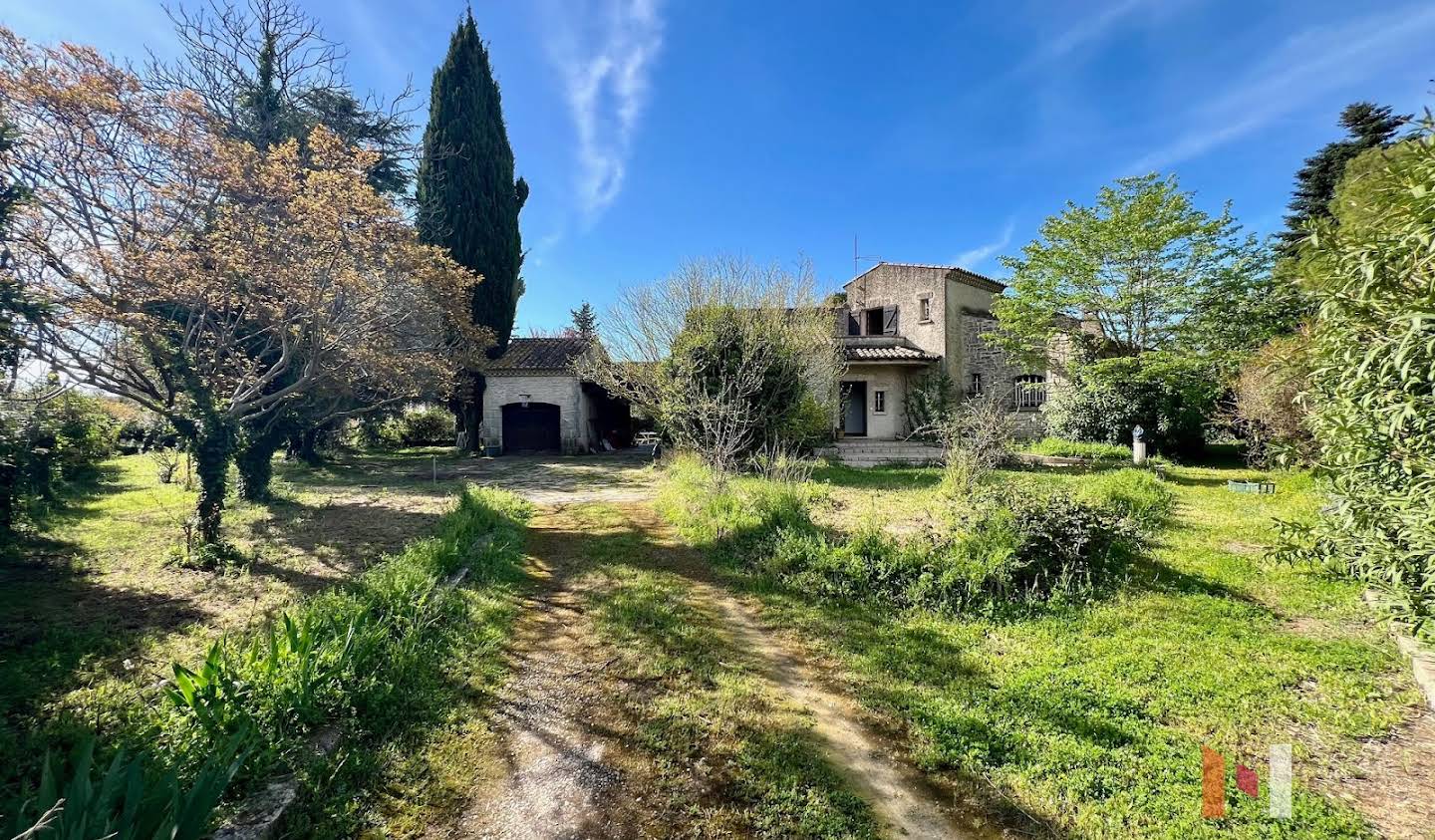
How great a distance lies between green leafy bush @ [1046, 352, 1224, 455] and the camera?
14.4m

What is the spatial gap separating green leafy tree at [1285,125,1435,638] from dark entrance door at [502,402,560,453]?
19187 mm

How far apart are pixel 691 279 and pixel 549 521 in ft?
22.8

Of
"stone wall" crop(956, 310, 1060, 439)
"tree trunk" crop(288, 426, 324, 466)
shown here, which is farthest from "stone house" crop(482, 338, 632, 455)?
"stone wall" crop(956, 310, 1060, 439)

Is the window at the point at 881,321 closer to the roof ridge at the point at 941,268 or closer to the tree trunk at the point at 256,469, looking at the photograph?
the roof ridge at the point at 941,268

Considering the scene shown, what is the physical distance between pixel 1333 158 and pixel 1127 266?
12.3 meters

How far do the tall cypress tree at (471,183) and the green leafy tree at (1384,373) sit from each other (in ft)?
65.6

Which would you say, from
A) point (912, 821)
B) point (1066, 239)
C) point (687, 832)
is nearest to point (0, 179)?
point (687, 832)

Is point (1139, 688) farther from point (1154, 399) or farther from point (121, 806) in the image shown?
point (1154, 399)

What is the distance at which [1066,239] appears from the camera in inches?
639

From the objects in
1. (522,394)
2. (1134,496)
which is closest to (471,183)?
(522,394)

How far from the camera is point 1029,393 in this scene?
1938 cm

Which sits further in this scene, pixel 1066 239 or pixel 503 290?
pixel 503 290

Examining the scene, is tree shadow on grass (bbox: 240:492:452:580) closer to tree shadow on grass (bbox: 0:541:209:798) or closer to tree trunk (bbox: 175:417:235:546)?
tree trunk (bbox: 175:417:235:546)

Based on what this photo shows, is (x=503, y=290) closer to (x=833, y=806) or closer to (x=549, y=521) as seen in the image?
(x=549, y=521)
